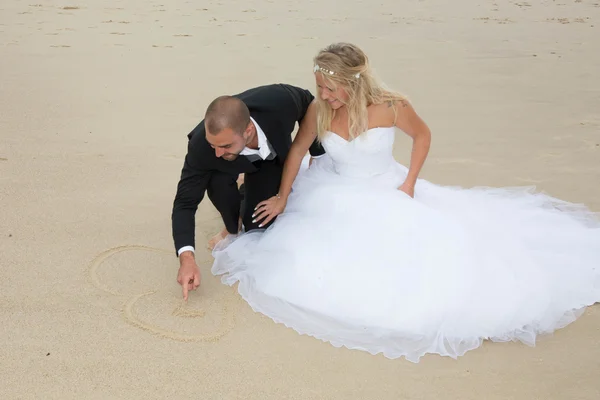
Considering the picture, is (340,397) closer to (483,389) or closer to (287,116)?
(483,389)

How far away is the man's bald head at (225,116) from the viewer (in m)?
2.54

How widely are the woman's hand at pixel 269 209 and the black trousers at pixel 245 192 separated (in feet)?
0.26

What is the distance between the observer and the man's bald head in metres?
2.54

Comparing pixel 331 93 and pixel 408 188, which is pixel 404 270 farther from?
pixel 331 93

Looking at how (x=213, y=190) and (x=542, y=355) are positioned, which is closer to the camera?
(x=542, y=355)

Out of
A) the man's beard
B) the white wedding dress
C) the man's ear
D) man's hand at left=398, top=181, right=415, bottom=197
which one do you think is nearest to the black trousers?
the white wedding dress

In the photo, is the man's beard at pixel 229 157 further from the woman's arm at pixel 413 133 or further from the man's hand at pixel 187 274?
the woman's arm at pixel 413 133

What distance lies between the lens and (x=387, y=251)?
2662mm

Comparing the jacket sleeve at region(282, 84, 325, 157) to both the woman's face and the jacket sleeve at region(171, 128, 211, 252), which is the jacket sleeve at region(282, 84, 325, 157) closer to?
the woman's face

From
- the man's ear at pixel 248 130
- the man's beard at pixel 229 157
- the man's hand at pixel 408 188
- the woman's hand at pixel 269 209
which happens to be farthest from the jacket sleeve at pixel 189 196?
the man's hand at pixel 408 188

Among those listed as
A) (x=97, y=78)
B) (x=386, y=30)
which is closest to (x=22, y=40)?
(x=97, y=78)

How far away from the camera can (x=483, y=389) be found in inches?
88.5

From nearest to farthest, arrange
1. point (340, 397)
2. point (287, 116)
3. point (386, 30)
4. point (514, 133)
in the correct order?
point (340, 397)
point (287, 116)
point (514, 133)
point (386, 30)

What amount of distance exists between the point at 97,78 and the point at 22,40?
6.40 ft
